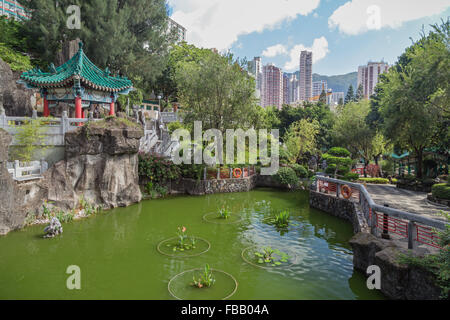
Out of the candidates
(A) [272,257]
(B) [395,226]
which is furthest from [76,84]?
(B) [395,226]

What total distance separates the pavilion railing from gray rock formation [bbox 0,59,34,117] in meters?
19.1

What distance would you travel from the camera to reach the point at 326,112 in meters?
37.6

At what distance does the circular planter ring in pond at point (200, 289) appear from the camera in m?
6.14

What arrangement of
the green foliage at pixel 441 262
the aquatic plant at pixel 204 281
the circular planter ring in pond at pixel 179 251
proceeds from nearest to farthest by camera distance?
the green foliage at pixel 441 262
the aquatic plant at pixel 204 281
the circular planter ring in pond at pixel 179 251

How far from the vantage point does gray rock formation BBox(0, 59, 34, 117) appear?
1635 centimetres

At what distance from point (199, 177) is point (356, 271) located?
11.7 meters

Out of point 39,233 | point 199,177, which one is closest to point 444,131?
point 199,177

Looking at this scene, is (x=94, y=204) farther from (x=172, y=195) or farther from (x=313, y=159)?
(x=313, y=159)

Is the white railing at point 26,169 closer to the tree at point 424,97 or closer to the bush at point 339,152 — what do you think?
the bush at point 339,152

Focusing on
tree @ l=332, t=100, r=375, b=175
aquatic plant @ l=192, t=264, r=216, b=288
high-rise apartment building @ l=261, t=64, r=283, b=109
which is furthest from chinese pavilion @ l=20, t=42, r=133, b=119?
high-rise apartment building @ l=261, t=64, r=283, b=109

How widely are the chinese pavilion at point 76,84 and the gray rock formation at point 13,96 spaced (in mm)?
2599

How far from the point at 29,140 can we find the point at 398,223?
14.1 meters

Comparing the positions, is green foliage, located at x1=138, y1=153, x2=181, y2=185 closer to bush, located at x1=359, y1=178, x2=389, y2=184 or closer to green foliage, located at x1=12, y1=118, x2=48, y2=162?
green foliage, located at x1=12, y1=118, x2=48, y2=162

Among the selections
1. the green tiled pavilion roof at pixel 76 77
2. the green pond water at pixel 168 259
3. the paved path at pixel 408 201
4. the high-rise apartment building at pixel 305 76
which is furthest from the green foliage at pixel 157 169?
the high-rise apartment building at pixel 305 76
